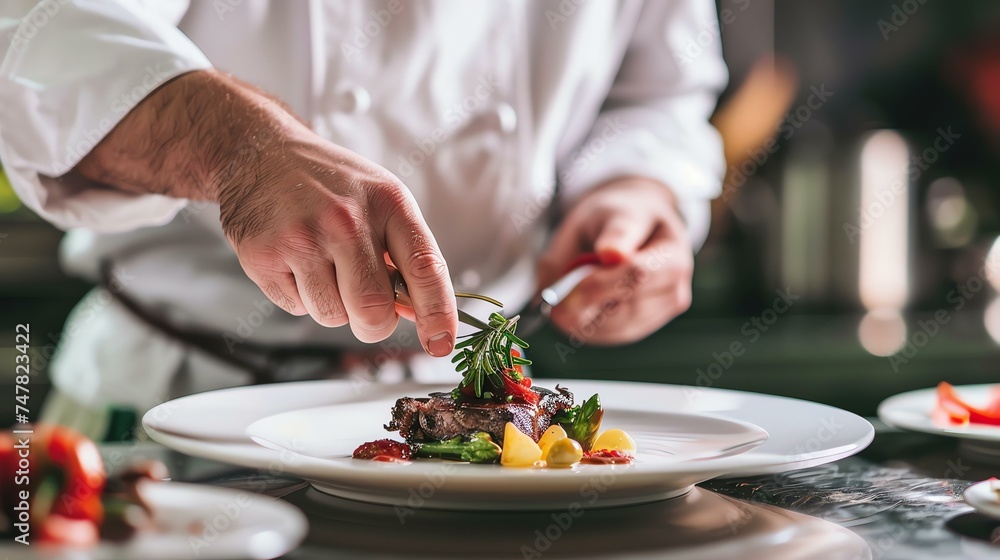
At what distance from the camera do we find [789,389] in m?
3.26

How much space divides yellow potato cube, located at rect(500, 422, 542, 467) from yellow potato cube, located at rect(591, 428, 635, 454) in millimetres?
68

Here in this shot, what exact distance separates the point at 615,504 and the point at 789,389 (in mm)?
2686

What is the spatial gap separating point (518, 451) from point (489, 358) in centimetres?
17

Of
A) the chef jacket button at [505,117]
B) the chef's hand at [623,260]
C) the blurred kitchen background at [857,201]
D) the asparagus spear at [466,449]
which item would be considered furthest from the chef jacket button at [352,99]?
the blurred kitchen background at [857,201]

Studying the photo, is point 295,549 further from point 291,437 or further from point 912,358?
point 912,358

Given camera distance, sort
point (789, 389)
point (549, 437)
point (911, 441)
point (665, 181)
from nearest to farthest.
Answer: point (549, 437) < point (911, 441) < point (665, 181) < point (789, 389)

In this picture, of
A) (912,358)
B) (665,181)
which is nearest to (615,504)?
(665,181)

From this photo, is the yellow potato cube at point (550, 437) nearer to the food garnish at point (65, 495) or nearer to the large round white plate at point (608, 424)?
the large round white plate at point (608, 424)

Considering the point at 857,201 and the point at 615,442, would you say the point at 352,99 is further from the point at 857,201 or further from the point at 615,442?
the point at 857,201

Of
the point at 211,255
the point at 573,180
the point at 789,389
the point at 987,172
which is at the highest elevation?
the point at 987,172

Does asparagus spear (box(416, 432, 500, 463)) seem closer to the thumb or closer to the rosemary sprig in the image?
the rosemary sprig

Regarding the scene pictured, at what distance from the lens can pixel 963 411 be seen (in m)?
1.06

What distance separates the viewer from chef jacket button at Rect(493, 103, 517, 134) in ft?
4.99

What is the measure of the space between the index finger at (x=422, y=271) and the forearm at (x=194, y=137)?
18cm
